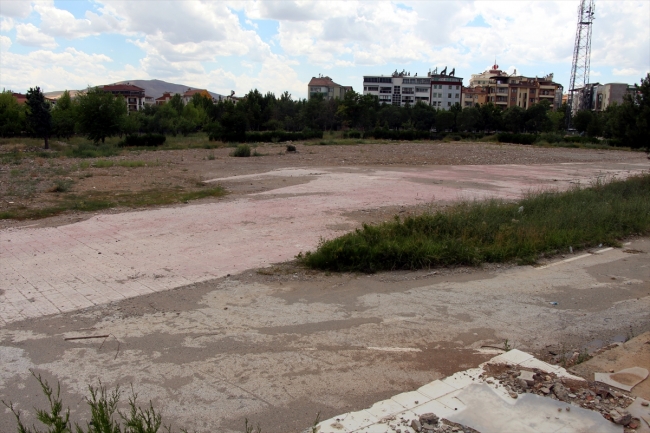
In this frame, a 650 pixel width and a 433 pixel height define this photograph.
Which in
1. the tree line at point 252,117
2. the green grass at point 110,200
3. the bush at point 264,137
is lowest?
the green grass at point 110,200

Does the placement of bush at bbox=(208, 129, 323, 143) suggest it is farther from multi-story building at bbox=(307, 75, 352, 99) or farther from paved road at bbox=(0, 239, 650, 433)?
multi-story building at bbox=(307, 75, 352, 99)

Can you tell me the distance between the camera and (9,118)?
202ft

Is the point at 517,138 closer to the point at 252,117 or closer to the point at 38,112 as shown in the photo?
the point at 252,117

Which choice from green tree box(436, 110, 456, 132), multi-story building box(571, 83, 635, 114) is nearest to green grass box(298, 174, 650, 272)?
green tree box(436, 110, 456, 132)

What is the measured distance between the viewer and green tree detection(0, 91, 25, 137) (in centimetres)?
6078

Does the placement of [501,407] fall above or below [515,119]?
below

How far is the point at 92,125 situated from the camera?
157 feet

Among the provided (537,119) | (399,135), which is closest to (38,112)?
(399,135)

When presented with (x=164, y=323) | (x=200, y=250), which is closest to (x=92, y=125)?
(x=200, y=250)

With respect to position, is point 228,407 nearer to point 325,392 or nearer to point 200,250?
point 325,392

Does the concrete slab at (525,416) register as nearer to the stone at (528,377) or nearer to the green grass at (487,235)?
the stone at (528,377)

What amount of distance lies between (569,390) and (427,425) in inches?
52.2

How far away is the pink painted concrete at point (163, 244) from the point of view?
6.91 meters

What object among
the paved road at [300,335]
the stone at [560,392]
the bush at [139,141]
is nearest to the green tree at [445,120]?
the bush at [139,141]
